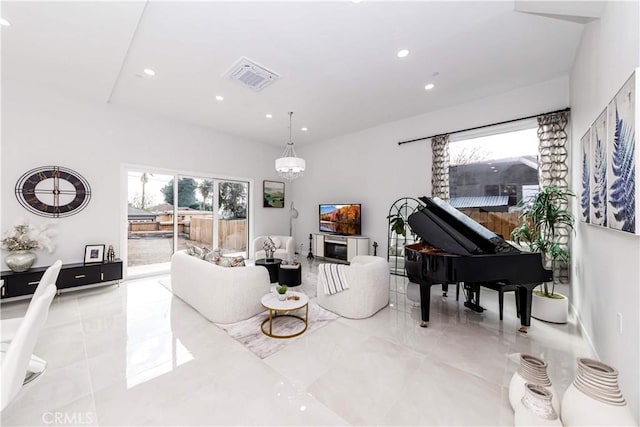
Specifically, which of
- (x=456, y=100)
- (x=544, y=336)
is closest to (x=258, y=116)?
(x=456, y=100)

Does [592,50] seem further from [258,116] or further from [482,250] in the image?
[258,116]

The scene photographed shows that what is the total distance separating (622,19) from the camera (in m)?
1.77

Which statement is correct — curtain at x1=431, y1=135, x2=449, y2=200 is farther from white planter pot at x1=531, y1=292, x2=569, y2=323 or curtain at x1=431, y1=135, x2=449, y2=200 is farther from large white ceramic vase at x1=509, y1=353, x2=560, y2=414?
large white ceramic vase at x1=509, y1=353, x2=560, y2=414

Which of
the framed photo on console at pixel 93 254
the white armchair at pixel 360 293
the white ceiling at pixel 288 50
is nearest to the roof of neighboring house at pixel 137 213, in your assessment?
the framed photo on console at pixel 93 254

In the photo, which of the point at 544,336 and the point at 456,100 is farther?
the point at 456,100

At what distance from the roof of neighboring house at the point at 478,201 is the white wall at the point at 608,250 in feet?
3.63

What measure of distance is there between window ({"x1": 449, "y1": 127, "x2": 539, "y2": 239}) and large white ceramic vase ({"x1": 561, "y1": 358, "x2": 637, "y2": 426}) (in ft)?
10.4

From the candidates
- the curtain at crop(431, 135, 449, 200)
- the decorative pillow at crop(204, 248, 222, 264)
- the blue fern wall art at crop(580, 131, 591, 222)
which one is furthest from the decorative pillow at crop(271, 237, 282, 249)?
the blue fern wall art at crop(580, 131, 591, 222)

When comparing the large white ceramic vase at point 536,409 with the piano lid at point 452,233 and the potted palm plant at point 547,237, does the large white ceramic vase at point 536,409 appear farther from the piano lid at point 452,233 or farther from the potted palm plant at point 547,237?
the potted palm plant at point 547,237

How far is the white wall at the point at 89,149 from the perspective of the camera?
374 cm

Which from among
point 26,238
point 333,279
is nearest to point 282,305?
point 333,279

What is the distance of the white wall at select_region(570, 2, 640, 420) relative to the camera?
5.28ft

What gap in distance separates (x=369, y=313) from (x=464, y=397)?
4.71 ft

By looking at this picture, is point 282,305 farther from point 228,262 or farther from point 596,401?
point 596,401
